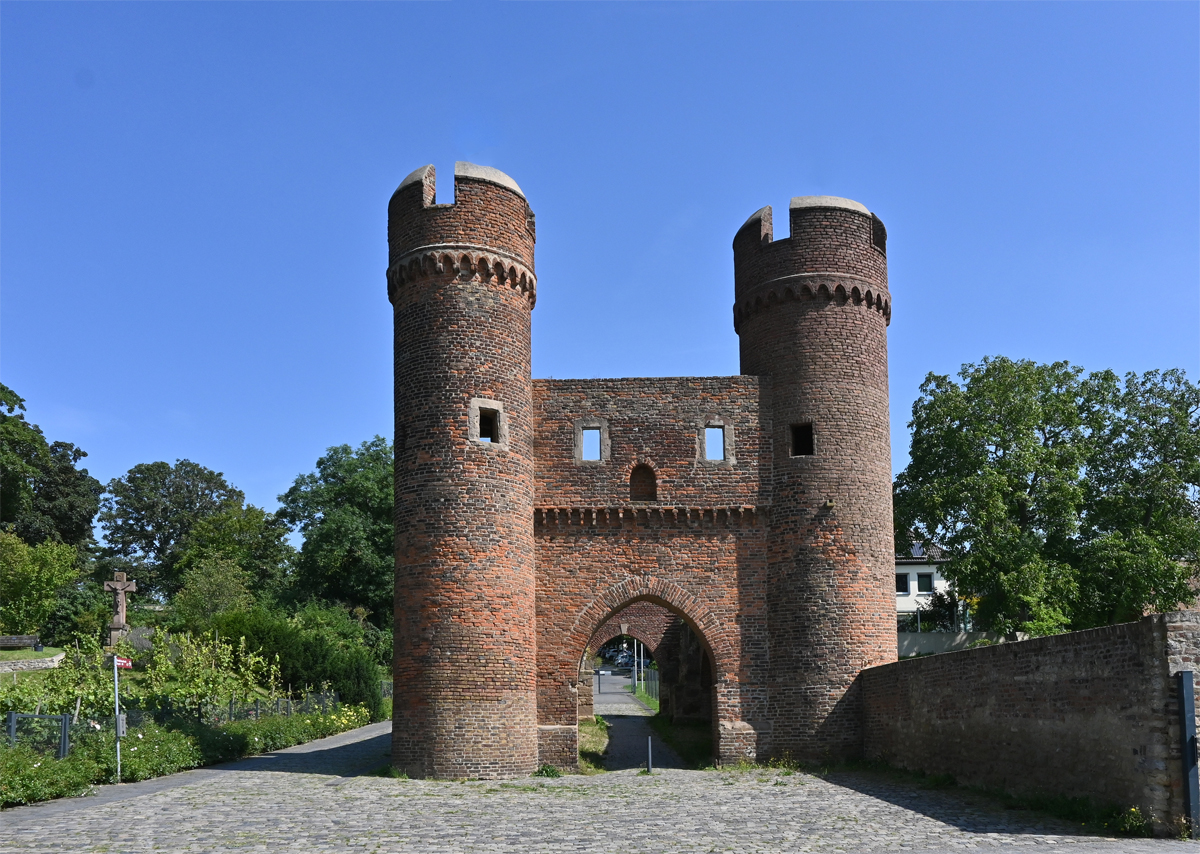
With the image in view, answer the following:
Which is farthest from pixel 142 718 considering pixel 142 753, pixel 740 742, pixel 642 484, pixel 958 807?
pixel 958 807

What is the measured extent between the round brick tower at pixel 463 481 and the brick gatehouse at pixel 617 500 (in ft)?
0.15

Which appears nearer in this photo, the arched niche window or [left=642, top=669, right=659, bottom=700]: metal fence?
the arched niche window

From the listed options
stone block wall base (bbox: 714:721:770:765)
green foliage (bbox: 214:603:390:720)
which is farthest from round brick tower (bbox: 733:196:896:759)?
green foliage (bbox: 214:603:390:720)

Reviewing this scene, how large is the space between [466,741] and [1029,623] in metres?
19.4

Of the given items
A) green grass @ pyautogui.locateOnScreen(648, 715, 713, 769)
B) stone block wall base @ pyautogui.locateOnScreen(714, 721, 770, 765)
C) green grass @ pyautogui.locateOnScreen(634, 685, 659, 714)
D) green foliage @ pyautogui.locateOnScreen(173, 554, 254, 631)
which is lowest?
green grass @ pyautogui.locateOnScreen(634, 685, 659, 714)

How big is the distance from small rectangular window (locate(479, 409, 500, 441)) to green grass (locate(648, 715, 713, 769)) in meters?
8.34

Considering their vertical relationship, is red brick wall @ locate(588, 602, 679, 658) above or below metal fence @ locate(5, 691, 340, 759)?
above

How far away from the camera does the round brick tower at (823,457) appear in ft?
74.3

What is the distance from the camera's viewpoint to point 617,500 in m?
23.3

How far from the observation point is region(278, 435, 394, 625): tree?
52.7 metres

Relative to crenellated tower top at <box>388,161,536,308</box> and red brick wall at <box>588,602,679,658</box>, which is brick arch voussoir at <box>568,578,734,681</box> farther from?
red brick wall at <box>588,602,679,658</box>

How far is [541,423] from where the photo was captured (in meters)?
23.7

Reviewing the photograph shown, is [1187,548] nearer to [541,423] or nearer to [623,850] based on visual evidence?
[541,423]

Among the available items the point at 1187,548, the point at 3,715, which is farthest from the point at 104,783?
the point at 1187,548
